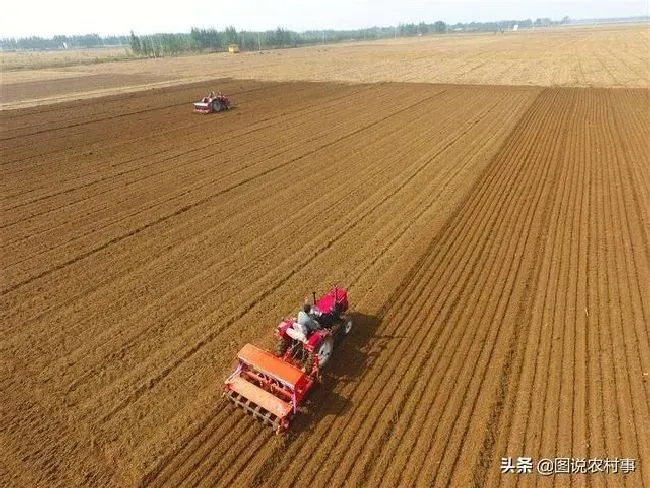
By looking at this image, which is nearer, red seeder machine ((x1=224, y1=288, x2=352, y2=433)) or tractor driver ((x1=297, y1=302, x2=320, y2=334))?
red seeder machine ((x1=224, y1=288, x2=352, y2=433))

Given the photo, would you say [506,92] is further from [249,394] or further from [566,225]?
[249,394]

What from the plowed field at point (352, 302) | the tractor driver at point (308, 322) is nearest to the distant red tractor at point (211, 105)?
the plowed field at point (352, 302)

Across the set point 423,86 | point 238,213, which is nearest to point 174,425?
point 238,213

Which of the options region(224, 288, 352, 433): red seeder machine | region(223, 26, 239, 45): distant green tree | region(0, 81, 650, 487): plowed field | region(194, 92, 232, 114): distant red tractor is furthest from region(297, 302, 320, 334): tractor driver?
region(223, 26, 239, 45): distant green tree

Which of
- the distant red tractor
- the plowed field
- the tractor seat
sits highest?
the distant red tractor

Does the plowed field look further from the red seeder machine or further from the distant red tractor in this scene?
the distant red tractor

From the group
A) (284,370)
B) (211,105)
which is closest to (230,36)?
(211,105)
